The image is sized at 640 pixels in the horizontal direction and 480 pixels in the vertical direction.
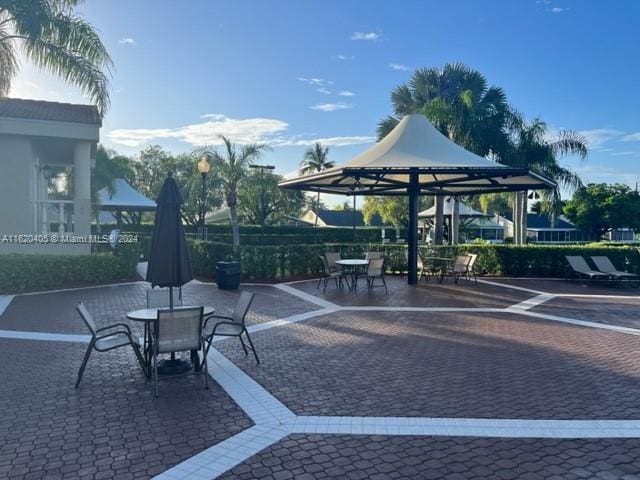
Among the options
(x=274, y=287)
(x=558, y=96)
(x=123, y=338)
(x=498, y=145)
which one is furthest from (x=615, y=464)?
(x=498, y=145)

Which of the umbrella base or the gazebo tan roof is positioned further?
the gazebo tan roof

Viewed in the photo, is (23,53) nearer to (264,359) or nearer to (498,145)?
(264,359)

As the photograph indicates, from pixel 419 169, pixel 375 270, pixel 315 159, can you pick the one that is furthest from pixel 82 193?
pixel 315 159

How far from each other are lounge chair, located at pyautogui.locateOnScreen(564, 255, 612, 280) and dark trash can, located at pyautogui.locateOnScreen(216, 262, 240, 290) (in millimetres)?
10183

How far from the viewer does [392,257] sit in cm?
1675

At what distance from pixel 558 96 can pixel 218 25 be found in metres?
14.0

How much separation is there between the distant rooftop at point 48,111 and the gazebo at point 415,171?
22.9 feet

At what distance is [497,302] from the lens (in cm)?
1131

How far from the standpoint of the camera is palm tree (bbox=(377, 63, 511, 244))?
21469 millimetres

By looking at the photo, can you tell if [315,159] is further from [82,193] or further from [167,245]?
[167,245]

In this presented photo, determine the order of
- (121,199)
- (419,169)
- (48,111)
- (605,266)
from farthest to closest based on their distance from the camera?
1. (121,199)
2. (48,111)
3. (605,266)
4. (419,169)

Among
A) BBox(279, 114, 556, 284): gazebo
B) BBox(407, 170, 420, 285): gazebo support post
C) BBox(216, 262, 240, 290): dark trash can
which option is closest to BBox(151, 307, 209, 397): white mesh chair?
BBox(279, 114, 556, 284): gazebo

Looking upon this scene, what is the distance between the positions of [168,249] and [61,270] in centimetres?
904

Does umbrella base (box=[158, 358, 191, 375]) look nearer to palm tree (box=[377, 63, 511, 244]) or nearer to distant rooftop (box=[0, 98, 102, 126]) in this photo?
distant rooftop (box=[0, 98, 102, 126])
